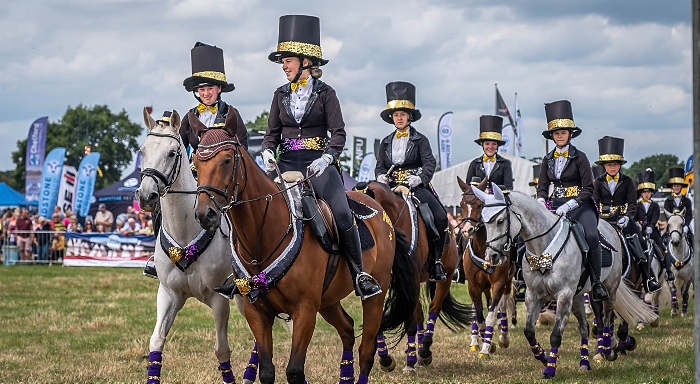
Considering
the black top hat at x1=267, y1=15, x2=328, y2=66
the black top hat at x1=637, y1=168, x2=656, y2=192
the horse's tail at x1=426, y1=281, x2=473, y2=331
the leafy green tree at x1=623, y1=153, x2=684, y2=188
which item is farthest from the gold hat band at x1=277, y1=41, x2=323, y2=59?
the leafy green tree at x1=623, y1=153, x2=684, y2=188

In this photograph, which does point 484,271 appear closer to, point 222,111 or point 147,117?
point 222,111

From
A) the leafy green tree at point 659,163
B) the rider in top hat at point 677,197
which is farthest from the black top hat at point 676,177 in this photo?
the leafy green tree at point 659,163

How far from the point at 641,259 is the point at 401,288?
22.0 feet

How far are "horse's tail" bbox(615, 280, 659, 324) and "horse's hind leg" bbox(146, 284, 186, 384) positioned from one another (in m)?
7.13

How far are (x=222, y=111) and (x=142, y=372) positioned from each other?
3.42 meters

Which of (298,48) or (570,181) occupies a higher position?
(298,48)

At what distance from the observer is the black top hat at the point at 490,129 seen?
1443 cm

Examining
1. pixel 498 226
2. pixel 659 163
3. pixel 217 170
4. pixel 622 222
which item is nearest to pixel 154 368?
pixel 217 170

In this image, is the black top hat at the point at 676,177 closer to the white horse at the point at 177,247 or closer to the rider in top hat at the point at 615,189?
the rider in top hat at the point at 615,189

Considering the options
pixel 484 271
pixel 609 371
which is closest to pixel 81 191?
pixel 484 271

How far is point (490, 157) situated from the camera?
14.5 meters

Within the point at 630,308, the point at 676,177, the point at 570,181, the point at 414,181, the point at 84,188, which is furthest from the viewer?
the point at 84,188

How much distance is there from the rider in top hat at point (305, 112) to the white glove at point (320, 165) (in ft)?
0.56

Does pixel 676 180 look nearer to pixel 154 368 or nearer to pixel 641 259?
pixel 641 259
